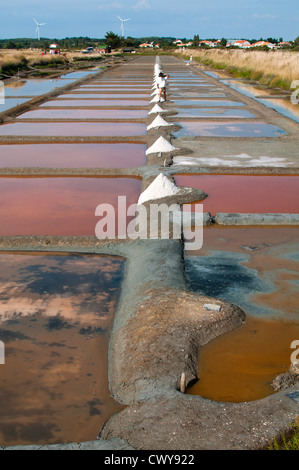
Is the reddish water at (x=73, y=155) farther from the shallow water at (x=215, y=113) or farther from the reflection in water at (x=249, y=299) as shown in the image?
the shallow water at (x=215, y=113)

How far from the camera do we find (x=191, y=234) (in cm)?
472

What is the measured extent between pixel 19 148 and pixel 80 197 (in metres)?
3.30

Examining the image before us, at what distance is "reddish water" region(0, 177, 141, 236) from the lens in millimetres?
5051

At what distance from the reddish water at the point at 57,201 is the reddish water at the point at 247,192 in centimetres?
86

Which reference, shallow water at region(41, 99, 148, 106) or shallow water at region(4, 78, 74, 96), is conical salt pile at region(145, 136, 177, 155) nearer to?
shallow water at region(41, 99, 148, 106)

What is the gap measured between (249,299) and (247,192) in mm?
2890

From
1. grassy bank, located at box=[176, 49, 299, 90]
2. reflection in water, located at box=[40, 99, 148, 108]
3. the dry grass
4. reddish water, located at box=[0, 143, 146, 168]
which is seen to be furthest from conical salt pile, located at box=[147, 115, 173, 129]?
the dry grass

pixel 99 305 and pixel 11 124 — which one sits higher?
pixel 11 124

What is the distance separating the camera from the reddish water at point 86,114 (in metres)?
11.9

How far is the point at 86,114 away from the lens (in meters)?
12.4

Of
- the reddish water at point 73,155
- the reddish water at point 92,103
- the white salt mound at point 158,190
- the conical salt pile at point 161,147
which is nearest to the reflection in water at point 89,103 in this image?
the reddish water at point 92,103

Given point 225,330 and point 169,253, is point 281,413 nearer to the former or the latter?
point 225,330
